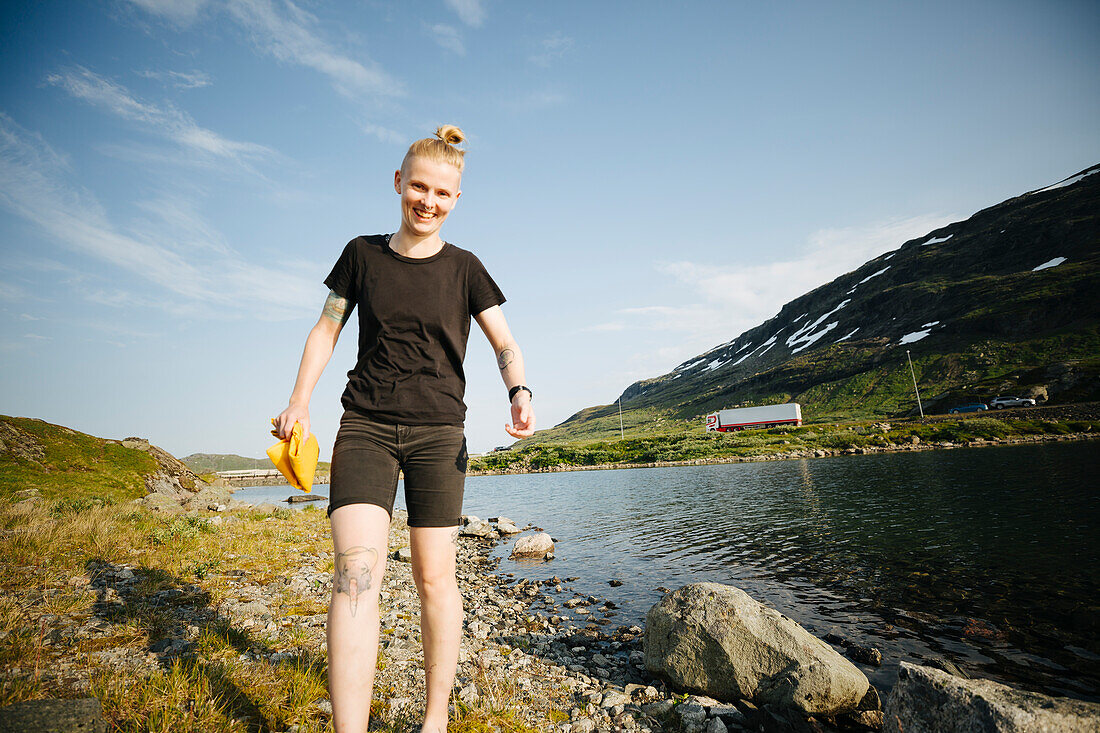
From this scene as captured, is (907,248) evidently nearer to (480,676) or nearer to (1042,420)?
(1042,420)

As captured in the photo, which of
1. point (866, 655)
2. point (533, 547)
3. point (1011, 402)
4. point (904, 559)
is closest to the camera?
point (866, 655)

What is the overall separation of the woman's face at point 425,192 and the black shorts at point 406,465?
1352 millimetres

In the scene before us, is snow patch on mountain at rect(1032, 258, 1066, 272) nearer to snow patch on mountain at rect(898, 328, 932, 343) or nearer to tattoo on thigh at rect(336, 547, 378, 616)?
snow patch on mountain at rect(898, 328, 932, 343)

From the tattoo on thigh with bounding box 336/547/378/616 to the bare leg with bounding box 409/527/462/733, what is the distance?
34cm

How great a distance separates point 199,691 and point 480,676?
2.40 metres

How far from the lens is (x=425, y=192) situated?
10.3ft

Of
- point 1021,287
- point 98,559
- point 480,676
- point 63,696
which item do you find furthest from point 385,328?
point 1021,287

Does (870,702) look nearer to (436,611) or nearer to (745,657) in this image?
(745,657)

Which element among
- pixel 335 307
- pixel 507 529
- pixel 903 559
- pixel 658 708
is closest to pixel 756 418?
pixel 507 529

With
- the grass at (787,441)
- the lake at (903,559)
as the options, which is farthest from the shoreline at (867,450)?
the lake at (903,559)

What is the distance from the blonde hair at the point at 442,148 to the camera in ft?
10.4

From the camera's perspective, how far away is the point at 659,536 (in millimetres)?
15578

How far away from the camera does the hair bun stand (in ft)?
10.8

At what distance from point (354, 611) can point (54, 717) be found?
69.0 inches
